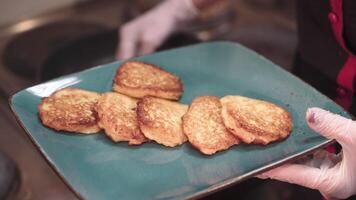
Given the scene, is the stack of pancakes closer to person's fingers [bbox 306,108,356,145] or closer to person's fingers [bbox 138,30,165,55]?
person's fingers [bbox 306,108,356,145]

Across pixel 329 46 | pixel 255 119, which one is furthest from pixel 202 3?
pixel 255 119

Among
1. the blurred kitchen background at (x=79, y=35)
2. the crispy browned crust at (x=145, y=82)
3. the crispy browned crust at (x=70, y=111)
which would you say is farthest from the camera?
the blurred kitchen background at (x=79, y=35)

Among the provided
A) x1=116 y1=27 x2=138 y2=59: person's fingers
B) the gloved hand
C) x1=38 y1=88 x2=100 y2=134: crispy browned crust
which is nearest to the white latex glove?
x1=116 y1=27 x2=138 y2=59: person's fingers

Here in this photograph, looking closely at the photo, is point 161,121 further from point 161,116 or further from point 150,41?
point 150,41

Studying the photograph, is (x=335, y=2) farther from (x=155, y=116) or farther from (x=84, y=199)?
(x=84, y=199)

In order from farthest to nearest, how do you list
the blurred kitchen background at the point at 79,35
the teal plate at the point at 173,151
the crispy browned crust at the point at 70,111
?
the blurred kitchen background at the point at 79,35
the crispy browned crust at the point at 70,111
the teal plate at the point at 173,151

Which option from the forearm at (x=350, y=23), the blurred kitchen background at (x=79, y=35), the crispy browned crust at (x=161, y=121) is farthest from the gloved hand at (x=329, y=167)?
the blurred kitchen background at (x=79, y=35)

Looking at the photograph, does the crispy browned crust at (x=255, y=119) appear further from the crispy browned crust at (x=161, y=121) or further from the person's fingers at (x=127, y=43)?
the person's fingers at (x=127, y=43)
